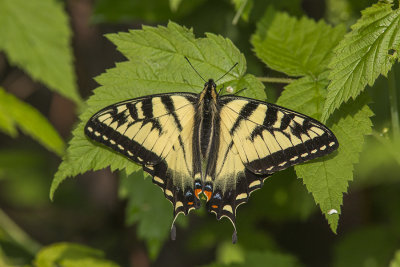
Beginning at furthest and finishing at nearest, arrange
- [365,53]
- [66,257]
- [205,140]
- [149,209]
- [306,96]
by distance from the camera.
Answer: [149,209]
[66,257]
[205,140]
[306,96]
[365,53]

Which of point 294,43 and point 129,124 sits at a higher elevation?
point 294,43

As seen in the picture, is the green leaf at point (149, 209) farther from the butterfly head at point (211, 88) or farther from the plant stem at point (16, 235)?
the butterfly head at point (211, 88)

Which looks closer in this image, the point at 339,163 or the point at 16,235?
the point at 339,163

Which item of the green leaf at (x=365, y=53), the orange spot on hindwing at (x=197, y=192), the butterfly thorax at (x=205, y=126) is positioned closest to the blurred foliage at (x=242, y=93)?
the green leaf at (x=365, y=53)

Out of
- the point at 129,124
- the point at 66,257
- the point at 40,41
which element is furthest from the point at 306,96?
the point at 40,41

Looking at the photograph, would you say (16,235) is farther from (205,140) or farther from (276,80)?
(276,80)

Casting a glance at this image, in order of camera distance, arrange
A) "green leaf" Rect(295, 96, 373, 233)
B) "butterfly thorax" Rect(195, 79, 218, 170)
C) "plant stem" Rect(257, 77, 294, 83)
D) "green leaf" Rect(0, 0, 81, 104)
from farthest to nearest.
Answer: "green leaf" Rect(0, 0, 81, 104) → "butterfly thorax" Rect(195, 79, 218, 170) → "plant stem" Rect(257, 77, 294, 83) → "green leaf" Rect(295, 96, 373, 233)

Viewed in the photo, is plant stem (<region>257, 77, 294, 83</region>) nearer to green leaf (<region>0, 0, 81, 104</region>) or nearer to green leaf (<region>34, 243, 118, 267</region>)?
green leaf (<region>0, 0, 81, 104</region>)

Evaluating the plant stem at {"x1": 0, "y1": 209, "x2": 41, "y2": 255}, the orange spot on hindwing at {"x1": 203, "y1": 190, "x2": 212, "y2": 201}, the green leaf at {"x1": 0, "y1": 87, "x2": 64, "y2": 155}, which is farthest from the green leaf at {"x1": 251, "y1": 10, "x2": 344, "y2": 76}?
the plant stem at {"x1": 0, "y1": 209, "x2": 41, "y2": 255}
